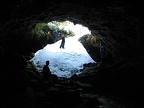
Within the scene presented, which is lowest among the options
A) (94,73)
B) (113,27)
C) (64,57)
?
(94,73)

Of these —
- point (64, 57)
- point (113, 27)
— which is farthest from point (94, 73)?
point (64, 57)

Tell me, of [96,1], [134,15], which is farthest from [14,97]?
[134,15]

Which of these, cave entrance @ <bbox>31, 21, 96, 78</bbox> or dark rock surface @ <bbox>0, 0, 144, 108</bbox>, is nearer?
dark rock surface @ <bbox>0, 0, 144, 108</bbox>

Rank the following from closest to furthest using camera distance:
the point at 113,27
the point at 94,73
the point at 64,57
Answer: the point at 113,27 < the point at 94,73 < the point at 64,57

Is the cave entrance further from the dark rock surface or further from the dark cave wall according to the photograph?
the dark cave wall

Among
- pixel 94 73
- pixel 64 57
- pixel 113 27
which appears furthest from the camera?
pixel 64 57

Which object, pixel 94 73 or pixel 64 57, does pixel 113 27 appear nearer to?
pixel 94 73

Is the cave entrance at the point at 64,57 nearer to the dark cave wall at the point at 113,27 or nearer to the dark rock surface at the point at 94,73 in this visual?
the dark rock surface at the point at 94,73

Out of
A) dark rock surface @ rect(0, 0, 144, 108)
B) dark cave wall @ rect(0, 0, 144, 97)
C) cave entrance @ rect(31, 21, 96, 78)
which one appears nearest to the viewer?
dark rock surface @ rect(0, 0, 144, 108)

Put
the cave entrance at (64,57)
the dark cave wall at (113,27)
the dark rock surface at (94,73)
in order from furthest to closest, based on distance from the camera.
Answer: the cave entrance at (64,57), the dark cave wall at (113,27), the dark rock surface at (94,73)

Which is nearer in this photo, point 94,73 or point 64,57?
point 94,73

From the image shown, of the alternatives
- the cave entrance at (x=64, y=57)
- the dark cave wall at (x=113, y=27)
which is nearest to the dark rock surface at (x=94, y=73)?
the dark cave wall at (x=113, y=27)

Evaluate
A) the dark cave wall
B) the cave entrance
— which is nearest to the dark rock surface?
the dark cave wall

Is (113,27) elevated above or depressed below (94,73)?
above
